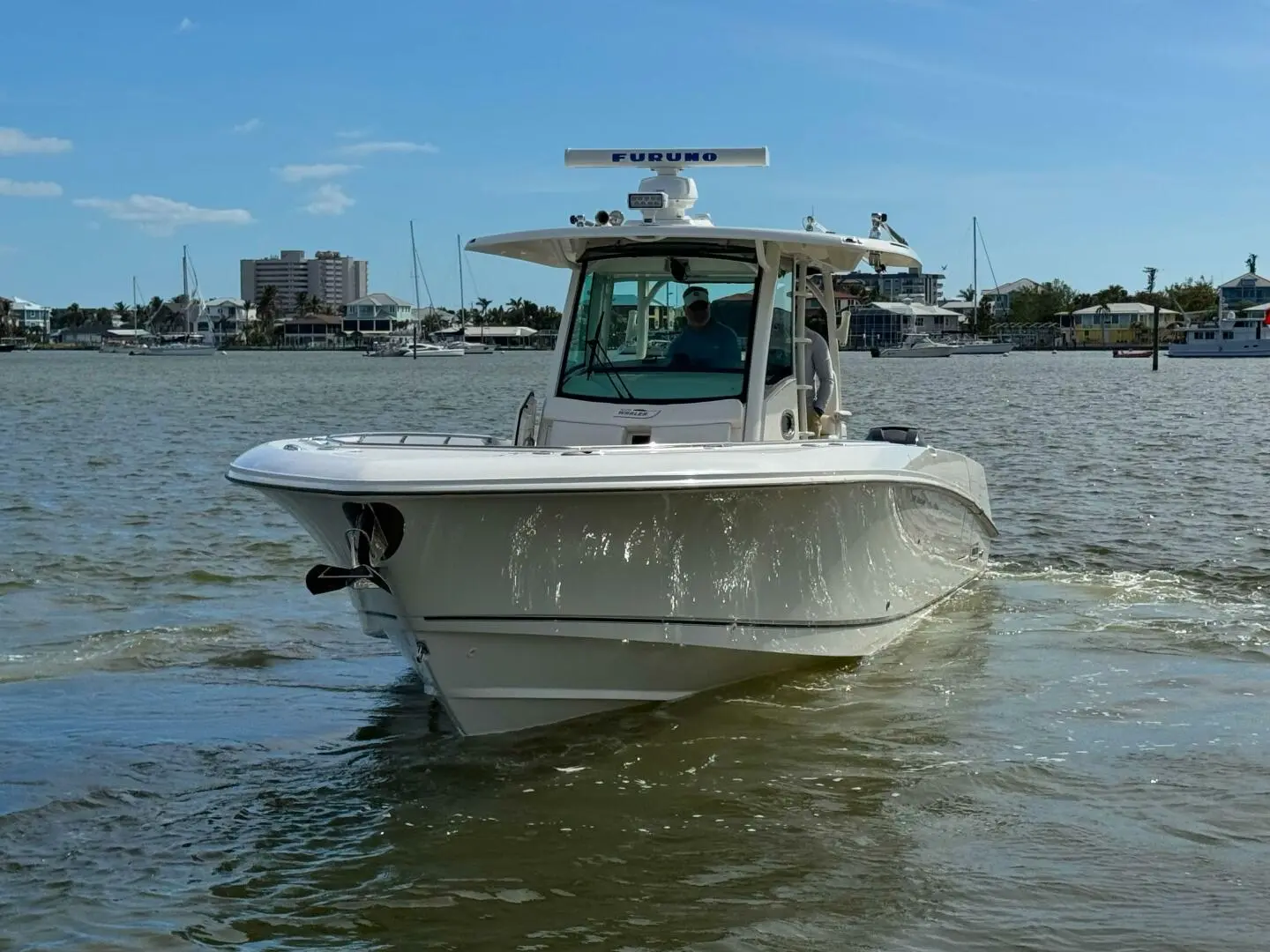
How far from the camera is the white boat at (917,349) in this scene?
128 m

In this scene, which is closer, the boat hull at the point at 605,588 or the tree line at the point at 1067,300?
the boat hull at the point at 605,588

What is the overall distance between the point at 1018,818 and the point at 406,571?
293cm

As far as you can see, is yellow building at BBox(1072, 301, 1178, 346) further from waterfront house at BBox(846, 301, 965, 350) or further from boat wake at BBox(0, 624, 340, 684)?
boat wake at BBox(0, 624, 340, 684)

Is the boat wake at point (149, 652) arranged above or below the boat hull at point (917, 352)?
below

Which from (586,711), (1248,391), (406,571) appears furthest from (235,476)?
(1248,391)

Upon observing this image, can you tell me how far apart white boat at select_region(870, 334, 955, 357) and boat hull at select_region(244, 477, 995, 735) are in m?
122

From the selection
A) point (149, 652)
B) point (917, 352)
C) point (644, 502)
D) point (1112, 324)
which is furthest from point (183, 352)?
point (644, 502)

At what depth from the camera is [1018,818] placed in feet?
21.9

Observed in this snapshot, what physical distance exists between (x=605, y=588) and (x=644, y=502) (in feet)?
1.61

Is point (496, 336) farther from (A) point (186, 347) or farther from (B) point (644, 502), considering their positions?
(B) point (644, 502)

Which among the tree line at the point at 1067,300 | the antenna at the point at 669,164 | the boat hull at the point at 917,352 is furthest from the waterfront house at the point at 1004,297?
the antenna at the point at 669,164

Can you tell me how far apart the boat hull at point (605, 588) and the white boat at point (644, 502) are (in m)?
0.01

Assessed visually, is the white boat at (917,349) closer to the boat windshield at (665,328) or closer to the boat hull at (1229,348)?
the boat hull at (1229,348)

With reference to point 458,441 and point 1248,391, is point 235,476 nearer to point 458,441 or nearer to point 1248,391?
point 458,441
